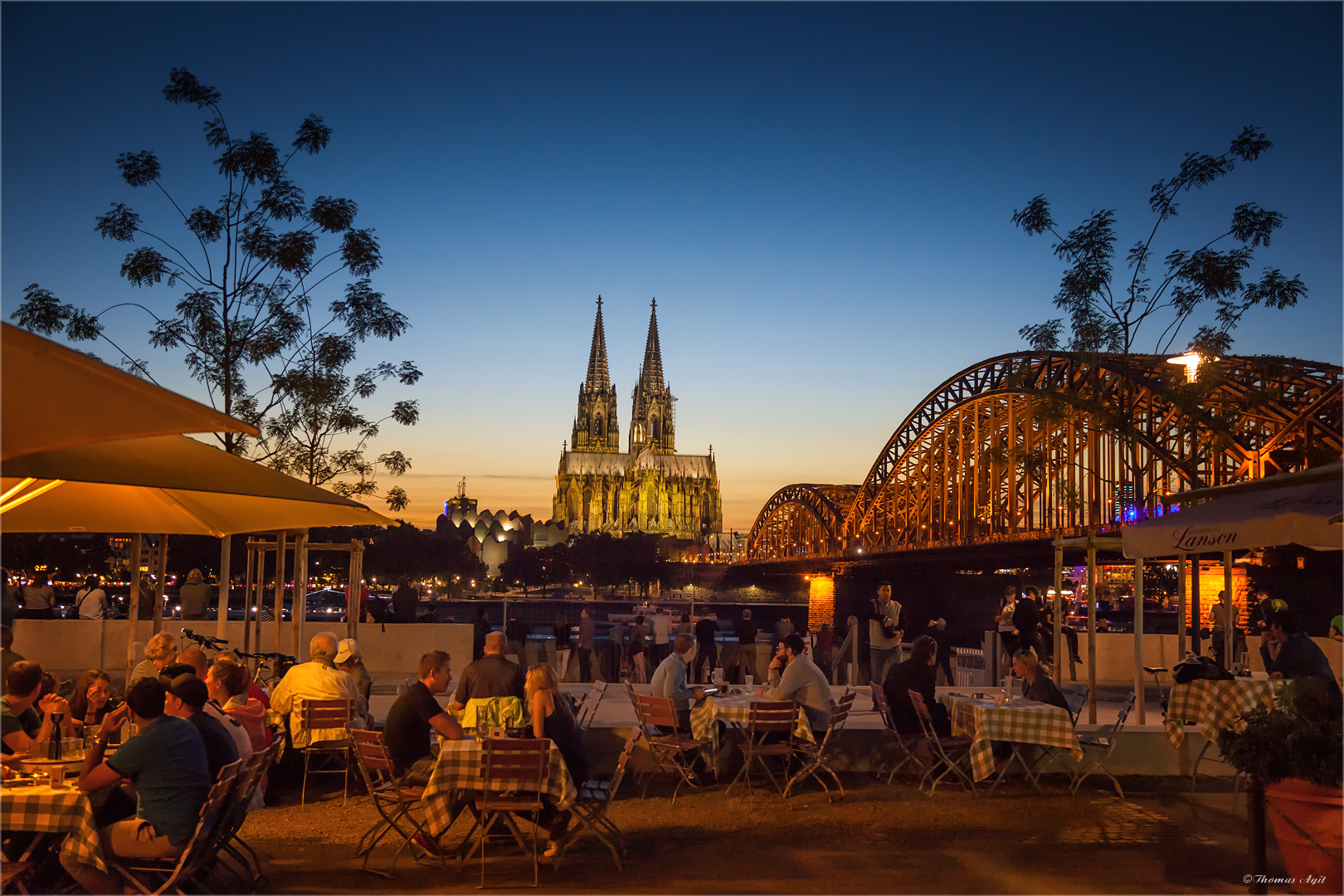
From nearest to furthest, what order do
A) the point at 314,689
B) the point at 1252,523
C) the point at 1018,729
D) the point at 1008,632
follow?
the point at 1252,523
the point at 314,689
the point at 1018,729
the point at 1008,632

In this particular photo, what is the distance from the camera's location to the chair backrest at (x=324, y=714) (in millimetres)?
Answer: 7961

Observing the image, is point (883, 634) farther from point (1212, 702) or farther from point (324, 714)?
point (324, 714)

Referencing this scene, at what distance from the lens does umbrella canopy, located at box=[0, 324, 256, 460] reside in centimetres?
385

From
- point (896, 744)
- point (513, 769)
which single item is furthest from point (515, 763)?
point (896, 744)

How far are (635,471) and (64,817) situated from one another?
148 m

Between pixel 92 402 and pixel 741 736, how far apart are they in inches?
244

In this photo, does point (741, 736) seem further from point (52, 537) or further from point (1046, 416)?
point (52, 537)

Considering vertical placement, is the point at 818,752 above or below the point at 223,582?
below

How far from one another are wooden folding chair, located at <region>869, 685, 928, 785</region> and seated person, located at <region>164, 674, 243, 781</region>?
550 cm

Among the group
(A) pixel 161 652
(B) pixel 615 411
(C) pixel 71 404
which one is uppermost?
Result: (B) pixel 615 411

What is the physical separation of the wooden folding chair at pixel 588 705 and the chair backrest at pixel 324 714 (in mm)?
1757

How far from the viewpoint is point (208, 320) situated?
535 inches

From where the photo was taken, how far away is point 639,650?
1897cm

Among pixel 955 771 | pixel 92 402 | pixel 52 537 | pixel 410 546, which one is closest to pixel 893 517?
pixel 410 546
